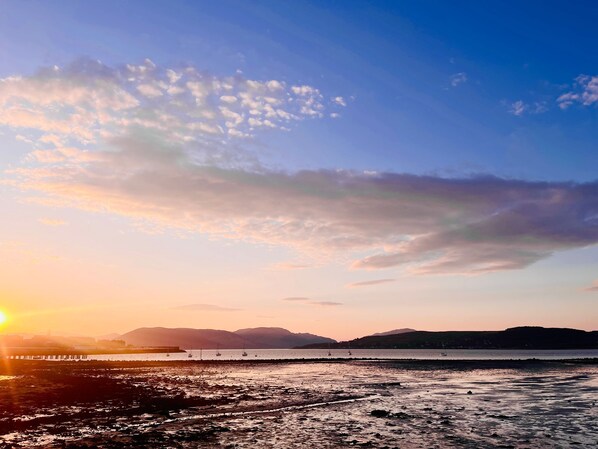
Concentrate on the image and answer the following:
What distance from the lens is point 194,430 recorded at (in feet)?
87.2

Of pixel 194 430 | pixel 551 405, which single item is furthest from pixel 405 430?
pixel 551 405

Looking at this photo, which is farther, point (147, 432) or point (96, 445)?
point (147, 432)

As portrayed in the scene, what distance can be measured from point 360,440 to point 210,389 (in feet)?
102

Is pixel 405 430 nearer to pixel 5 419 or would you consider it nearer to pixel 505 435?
pixel 505 435

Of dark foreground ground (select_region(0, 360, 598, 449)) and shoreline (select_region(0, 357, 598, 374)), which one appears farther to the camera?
shoreline (select_region(0, 357, 598, 374))

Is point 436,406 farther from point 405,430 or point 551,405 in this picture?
point 405,430

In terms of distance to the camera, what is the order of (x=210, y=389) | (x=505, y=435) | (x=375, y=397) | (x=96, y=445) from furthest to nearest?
(x=210, y=389)
(x=375, y=397)
(x=505, y=435)
(x=96, y=445)

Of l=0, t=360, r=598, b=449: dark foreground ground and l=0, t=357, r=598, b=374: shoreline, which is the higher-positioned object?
l=0, t=360, r=598, b=449: dark foreground ground

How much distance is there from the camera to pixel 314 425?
29094 millimetres

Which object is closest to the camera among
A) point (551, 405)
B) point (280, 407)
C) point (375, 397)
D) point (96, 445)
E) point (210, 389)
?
point (96, 445)

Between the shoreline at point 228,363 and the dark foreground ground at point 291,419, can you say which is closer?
the dark foreground ground at point 291,419

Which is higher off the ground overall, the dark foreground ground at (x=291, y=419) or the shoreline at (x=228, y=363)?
the dark foreground ground at (x=291, y=419)

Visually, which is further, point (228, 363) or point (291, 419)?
point (228, 363)

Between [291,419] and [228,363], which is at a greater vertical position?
[291,419]
